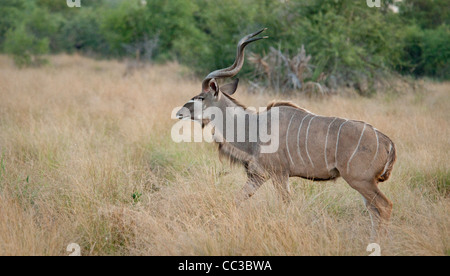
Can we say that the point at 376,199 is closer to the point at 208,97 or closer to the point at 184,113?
the point at 208,97

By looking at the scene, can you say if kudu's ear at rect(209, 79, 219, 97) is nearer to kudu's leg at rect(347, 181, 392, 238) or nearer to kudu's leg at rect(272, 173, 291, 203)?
kudu's leg at rect(272, 173, 291, 203)

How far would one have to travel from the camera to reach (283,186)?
3.38m

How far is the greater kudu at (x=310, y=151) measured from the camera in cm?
304

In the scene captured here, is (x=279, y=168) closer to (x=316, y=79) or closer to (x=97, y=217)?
(x=97, y=217)

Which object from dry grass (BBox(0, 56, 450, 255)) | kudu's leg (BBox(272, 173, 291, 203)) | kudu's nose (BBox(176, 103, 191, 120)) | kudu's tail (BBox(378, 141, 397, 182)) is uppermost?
kudu's nose (BBox(176, 103, 191, 120))

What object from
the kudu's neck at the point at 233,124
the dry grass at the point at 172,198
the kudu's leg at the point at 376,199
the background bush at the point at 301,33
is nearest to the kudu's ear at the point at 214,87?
the kudu's neck at the point at 233,124

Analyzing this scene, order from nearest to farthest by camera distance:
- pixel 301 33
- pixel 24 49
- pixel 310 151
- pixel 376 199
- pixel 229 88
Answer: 1. pixel 376 199
2. pixel 310 151
3. pixel 229 88
4. pixel 301 33
5. pixel 24 49

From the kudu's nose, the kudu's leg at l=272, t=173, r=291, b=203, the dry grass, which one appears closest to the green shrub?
the dry grass

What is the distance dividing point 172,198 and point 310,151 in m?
1.15

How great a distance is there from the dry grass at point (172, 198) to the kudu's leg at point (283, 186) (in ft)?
0.36

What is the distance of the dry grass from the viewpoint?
8.77 ft

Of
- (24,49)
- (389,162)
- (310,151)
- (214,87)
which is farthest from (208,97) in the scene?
(24,49)

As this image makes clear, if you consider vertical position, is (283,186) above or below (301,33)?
below
